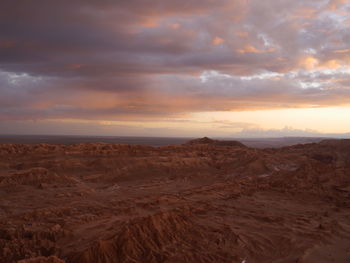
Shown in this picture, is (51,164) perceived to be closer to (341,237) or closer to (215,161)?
(215,161)

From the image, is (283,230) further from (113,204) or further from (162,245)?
(113,204)

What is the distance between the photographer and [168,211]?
8820 millimetres

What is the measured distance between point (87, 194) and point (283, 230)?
751 centimetres

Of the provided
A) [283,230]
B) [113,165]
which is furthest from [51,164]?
[283,230]

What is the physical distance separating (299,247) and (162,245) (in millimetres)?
3214

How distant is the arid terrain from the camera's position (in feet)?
21.0

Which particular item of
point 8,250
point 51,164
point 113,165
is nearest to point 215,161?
point 113,165

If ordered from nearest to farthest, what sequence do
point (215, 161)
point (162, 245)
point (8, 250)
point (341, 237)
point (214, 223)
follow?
point (8, 250)
point (162, 245)
point (341, 237)
point (214, 223)
point (215, 161)

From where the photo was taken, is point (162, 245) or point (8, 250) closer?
point (8, 250)

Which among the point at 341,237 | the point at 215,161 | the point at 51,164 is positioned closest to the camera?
the point at 341,237

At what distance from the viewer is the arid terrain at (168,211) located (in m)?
6.41

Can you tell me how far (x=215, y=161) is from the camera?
20938 mm

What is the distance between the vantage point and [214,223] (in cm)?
844

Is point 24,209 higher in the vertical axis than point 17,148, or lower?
lower
